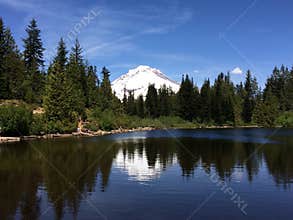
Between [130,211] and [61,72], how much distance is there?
263 feet

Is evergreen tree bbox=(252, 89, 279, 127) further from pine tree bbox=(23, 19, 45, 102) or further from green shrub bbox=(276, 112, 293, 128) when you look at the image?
pine tree bbox=(23, 19, 45, 102)

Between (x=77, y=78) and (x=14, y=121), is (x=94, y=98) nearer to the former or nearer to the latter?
(x=77, y=78)

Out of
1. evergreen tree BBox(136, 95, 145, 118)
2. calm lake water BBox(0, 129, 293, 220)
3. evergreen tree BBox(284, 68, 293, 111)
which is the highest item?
evergreen tree BBox(284, 68, 293, 111)

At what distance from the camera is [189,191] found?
82.8 feet

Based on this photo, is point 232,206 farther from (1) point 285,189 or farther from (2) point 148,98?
(2) point 148,98

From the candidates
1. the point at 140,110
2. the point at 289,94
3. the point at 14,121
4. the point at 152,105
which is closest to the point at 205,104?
the point at 152,105

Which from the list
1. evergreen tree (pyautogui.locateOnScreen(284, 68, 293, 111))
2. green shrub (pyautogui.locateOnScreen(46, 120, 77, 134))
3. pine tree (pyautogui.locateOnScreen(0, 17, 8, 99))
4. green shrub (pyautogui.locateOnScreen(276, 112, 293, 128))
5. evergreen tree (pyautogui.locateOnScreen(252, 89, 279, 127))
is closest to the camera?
green shrub (pyautogui.locateOnScreen(46, 120, 77, 134))

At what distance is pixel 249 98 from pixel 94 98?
303 feet

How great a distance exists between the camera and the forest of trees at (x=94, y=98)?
290 ft

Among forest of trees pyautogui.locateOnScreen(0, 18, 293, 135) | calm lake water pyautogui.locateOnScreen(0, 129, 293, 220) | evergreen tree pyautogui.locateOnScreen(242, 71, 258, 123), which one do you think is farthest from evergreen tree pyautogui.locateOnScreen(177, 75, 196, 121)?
calm lake water pyautogui.locateOnScreen(0, 129, 293, 220)

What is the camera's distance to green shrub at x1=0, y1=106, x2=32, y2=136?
6856 centimetres

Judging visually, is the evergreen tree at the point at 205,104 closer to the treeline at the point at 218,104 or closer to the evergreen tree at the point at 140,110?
the treeline at the point at 218,104

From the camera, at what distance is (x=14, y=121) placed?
69.2 meters

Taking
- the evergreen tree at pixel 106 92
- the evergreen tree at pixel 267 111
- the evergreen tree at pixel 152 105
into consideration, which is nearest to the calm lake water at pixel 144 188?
the evergreen tree at pixel 106 92
